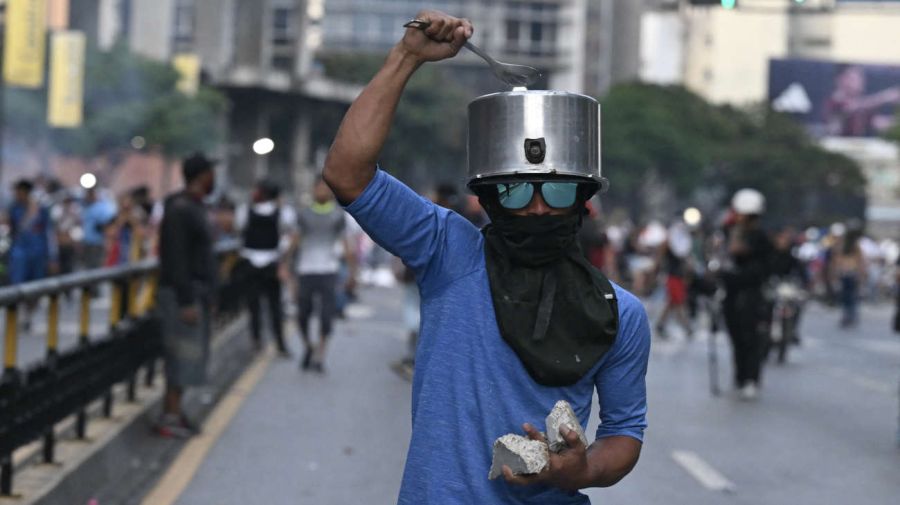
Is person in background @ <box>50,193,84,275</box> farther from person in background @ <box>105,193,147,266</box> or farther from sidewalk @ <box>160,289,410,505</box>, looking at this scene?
sidewalk @ <box>160,289,410,505</box>

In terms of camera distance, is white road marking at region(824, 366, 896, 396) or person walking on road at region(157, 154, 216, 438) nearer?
person walking on road at region(157, 154, 216, 438)

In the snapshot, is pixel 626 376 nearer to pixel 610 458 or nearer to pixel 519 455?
pixel 610 458

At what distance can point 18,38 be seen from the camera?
32844mm

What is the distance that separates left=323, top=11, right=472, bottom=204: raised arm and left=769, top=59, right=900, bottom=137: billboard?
64067mm

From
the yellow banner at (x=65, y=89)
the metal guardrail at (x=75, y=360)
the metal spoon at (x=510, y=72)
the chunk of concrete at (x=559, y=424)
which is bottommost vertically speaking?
the metal guardrail at (x=75, y=360)

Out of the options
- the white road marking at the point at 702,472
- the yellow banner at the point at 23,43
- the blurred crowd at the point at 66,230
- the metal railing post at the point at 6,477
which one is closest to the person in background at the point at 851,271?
the blurred crowd at the point at 66,230

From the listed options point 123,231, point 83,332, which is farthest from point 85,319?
point 123,231

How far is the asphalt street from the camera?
907 centimetres

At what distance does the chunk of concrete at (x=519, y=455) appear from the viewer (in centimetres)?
321

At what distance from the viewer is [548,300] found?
342cm

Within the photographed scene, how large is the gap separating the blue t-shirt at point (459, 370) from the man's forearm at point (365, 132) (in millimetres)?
41

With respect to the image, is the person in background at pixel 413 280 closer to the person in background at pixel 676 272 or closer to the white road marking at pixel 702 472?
the white road marking at pixel 702 472

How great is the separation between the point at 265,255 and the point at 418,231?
13.2 metres

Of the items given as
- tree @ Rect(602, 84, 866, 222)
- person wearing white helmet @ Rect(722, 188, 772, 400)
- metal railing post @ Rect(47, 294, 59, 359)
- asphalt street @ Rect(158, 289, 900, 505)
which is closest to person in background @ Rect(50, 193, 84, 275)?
asphalt street @ Rect(158, 289, 900, 505)
